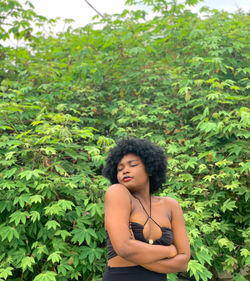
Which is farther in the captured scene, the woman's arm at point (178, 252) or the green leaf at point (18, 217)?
the green leaf at point (18, 217)

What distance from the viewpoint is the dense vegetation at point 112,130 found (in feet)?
12.6

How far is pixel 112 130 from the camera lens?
6410 mm

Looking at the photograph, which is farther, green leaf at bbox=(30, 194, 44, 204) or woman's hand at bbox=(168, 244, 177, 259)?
green leaf at bbox=(30, 194, 44, 204)

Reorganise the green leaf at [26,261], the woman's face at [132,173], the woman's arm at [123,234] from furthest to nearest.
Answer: the green leaf at [26,261] → the woman's face at [132,173] → the woman's arm at [123,234]

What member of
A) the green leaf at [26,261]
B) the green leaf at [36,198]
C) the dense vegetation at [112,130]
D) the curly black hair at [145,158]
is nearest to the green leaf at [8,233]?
the dense vegetation at [112,130]

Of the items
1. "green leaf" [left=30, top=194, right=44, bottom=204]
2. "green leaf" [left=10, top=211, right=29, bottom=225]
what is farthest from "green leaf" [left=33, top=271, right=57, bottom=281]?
"green leaf" [left=30, top=194, right=44, bottom=204]

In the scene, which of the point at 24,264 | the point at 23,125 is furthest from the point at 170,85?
the point at 24,264

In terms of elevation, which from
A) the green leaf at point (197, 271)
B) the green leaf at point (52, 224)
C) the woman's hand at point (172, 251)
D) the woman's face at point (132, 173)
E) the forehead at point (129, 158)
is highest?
the forehead at point (129, 158)

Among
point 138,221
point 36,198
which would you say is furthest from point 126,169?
point 36,198

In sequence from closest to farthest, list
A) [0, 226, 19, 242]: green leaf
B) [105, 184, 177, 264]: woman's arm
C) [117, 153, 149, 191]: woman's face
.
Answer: [105, 184, 177, 264]: woman's arm
[117, 153, 149, 191]: woman's face
[0, 226, 19, 242]: green leaf

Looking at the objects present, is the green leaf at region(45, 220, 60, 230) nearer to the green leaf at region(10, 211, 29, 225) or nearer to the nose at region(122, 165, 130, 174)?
the green leaf at region(10, 211, 29, 225)

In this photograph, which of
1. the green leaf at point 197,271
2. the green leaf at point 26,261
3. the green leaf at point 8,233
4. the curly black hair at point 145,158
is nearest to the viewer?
the curly black hair at point 145,158

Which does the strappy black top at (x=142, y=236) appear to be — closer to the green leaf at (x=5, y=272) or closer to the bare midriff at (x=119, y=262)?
the bare midriff at (x=119, y=262)

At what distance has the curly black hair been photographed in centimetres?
228
